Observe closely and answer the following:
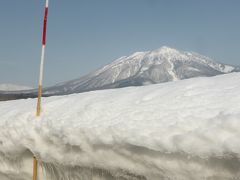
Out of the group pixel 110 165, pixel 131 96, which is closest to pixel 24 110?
pixel 131 96

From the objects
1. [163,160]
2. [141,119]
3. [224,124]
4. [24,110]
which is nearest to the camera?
[224,124]

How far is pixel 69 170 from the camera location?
3594 millimetres

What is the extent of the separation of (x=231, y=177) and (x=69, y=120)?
1938 millimetres

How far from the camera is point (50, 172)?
12.6 feet

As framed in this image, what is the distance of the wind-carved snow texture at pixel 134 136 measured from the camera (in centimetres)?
238

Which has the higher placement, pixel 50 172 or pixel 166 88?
pixel 166 88

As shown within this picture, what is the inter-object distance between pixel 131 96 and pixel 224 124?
172 cm

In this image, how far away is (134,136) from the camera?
9.09 ft

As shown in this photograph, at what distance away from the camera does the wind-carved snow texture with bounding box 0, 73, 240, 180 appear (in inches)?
93.5

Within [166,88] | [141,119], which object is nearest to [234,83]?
[166,88]

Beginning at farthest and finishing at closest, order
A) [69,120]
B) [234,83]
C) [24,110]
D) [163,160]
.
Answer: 1. [24,110]
2. [69,120]
3. [234,83]
4. [163,160]

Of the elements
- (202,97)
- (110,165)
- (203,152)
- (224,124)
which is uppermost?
(202,97)

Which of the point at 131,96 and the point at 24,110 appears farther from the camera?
the point at 24,110

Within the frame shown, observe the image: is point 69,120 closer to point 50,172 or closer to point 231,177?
point 50,172
